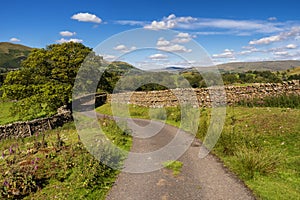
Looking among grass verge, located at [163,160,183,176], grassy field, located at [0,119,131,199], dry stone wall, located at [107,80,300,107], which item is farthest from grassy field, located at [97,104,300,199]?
dry stone wall, located at [107,80,300,107]

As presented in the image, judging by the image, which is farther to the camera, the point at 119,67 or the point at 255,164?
the point at 119,67

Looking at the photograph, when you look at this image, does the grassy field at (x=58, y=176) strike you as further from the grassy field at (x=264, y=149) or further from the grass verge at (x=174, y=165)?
the grassy field at (x=264, y=149)

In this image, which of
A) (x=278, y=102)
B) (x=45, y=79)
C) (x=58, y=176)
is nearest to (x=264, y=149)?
(x=58, y=176)

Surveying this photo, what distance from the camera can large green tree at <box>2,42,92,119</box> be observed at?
27609 mm

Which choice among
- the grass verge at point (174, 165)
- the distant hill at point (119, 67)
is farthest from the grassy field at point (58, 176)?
the distant hill at point (119, 67)

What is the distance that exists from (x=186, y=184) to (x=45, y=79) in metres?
26.2

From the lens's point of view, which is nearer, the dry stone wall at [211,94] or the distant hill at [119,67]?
the dry stone wall at [211,94]

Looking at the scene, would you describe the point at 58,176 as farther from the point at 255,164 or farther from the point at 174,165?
the point at 255,164

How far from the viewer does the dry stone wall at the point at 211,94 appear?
68.7ft

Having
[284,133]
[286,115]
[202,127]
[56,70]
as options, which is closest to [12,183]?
[202,127]

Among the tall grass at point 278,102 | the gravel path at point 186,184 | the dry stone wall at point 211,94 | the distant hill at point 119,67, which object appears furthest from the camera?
the distant hill at point 119,67

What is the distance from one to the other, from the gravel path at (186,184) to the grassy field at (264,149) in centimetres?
50

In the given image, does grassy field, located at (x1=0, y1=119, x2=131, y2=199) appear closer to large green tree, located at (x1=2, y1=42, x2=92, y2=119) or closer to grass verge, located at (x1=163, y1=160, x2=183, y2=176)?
grass verge, located at (x1=163, y1=160, x2=183, y2=176)

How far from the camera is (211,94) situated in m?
24.1
